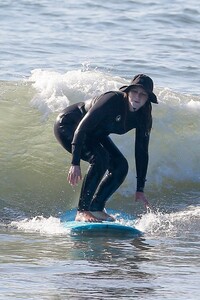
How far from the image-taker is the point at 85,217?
8750mm

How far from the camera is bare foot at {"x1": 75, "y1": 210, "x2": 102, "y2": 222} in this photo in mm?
8719

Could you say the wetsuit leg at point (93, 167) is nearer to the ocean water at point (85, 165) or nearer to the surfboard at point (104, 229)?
the surfboard at point (104, 229)

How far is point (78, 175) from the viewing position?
8.31 metres

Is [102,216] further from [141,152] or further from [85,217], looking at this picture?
[141,152]

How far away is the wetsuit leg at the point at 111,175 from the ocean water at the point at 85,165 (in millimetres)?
397

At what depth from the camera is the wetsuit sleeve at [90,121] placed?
8352 mm

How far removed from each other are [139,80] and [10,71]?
22.9 feet

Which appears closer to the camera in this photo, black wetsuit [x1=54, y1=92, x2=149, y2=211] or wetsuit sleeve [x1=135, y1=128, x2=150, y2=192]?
black wetsuit [x1=54, y1=92, x2=149, y2=211]

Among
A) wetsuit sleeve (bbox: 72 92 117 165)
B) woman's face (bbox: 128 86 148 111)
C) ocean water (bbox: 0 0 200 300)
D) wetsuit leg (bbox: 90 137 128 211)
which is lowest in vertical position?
ocean water (bbox: 0 0 200 300)

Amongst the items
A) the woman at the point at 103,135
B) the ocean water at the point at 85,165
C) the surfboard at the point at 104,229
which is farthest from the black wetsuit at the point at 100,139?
the ocean water at the point at 85,165

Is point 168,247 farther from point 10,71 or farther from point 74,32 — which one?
point 74,32

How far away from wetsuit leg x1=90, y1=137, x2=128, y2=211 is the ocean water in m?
0.40

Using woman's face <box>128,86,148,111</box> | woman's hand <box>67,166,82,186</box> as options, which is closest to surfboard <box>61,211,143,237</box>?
woman's hand <box>67,166,82,186</box>

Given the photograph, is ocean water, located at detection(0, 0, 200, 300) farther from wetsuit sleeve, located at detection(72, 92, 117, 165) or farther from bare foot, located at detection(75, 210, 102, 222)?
wetsuit sleeve, located at detection(72, 92, 117, 165)
